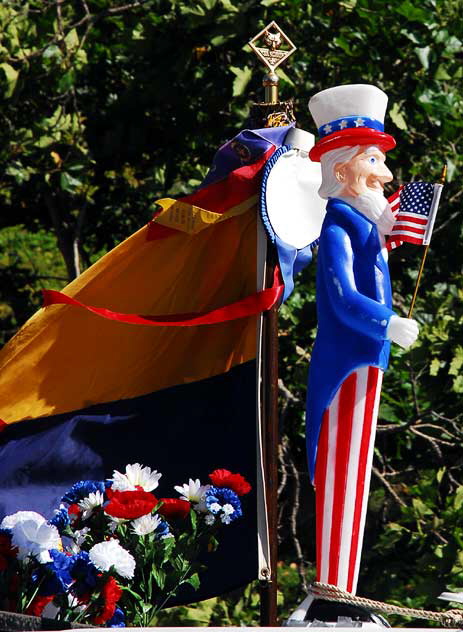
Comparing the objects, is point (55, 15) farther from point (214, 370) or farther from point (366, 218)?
point (366, 218)

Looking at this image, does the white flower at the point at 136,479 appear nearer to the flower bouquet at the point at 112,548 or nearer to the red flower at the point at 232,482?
the flower bouquet at the point at 112,548

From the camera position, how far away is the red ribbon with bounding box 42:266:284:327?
537cm

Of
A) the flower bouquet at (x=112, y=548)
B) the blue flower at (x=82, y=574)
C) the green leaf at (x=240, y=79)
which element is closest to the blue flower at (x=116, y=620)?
the flower bouquet at (x=112, y=548)

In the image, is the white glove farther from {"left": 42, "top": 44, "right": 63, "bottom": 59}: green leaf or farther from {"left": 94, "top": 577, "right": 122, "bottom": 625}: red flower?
{"left": 42, "top": 44, "right": 63, "bottom": 59}: green leaf

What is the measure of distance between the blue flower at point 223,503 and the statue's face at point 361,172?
114cm

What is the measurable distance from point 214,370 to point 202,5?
2872 mm

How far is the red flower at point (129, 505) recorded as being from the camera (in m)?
4.65

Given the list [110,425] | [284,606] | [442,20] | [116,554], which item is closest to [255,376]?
[110,425]

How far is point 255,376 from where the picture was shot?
5551 mm

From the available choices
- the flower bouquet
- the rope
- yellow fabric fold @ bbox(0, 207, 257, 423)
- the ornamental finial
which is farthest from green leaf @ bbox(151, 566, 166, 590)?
the ornamental finial

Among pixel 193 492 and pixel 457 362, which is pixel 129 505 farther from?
pixel 457 362

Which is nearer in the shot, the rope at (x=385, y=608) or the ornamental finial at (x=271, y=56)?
the rope at (x=385, y=608)

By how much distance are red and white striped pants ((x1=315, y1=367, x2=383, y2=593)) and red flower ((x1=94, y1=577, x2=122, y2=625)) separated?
2.62 ft

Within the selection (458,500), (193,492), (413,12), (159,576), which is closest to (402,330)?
(193,492)
